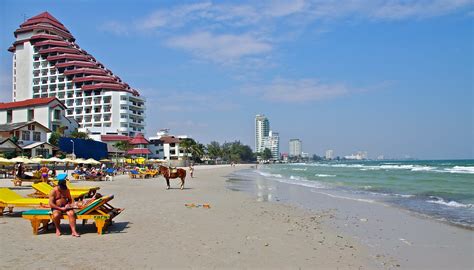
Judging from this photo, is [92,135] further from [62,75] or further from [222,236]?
[222,236]

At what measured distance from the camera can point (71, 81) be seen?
332ft

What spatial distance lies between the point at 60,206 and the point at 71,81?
3979 inches

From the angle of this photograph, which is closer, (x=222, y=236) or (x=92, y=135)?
(x=222, y=236)

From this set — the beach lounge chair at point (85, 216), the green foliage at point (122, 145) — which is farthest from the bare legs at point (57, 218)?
the green foliage at point (122, 145)

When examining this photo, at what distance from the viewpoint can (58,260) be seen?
20.8ft

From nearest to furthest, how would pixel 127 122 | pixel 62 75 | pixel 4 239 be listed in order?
pixel 4 239 → pixel 127 122 → pixel 62 75

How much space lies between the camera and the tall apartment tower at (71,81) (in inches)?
3807

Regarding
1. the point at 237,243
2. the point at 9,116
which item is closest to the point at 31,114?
the point at 9,116

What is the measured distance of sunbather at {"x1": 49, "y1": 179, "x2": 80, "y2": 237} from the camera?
8.37m

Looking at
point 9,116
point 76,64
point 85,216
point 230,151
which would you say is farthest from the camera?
point 230,151

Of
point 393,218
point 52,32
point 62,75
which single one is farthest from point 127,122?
point 393,218

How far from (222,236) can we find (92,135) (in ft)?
279

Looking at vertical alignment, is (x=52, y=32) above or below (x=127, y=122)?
above

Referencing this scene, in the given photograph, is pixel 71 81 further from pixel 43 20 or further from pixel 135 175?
pixel 135 175
